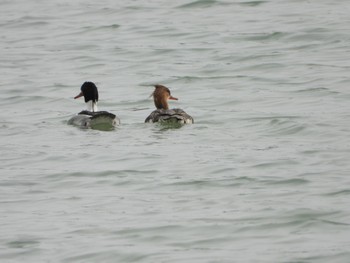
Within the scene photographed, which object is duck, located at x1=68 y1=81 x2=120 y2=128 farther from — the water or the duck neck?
the water

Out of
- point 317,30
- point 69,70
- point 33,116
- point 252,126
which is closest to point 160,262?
point 252,126

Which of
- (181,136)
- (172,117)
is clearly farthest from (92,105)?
(181,136)

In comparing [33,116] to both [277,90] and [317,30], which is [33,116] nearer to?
[277,90]

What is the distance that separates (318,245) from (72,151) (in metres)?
5.85

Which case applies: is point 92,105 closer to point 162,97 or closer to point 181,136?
point 162,97

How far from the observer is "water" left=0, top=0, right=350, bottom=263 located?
36.4ft

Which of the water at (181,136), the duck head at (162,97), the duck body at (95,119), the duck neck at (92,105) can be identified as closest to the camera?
the water at (181,136)

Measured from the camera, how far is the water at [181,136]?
1109 cm

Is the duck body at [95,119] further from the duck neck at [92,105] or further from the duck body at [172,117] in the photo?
the duck neck at [92,105]

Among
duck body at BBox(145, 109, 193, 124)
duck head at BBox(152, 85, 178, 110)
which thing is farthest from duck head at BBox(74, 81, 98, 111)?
duck body at BBox(145, 109, 193, 124)

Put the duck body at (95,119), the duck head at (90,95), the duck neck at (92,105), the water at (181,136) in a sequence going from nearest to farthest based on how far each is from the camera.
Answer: the water at (181,136)
the duck body at (95,119)
the duck head at (90,95)
the duck neck at (92,105)

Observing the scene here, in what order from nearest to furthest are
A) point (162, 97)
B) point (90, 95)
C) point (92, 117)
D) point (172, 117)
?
point (172, 117) < point (92, 117) < point (162, 97) < point (90, 95)

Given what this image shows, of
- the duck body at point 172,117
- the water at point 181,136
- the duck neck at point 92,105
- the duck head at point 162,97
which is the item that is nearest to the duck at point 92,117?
the duck neck at point 92,105

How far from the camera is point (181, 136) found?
16406 mm
